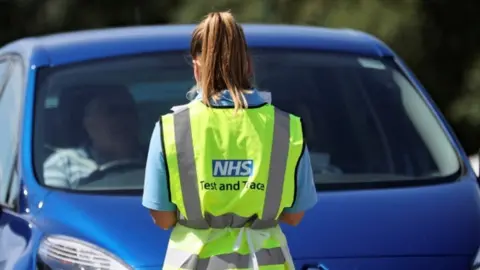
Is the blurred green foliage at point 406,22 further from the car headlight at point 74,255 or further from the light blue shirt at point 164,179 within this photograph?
the light blue shirt at point 164,179

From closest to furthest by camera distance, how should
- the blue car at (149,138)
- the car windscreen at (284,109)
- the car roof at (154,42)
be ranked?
the blue car at (149,138), the car windscreen at (284,109), the car roof at (154,42)

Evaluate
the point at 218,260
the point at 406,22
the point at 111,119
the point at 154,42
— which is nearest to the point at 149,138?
the point at 111,119

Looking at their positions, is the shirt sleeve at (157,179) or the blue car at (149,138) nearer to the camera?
the shirt sleeve at (157,179)

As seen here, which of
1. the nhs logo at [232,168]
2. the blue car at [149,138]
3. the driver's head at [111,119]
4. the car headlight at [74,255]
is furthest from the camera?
the driver's head at [111,119]

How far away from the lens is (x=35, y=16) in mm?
26953

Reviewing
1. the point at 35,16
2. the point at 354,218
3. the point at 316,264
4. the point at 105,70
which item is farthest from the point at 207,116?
the point at 35,16

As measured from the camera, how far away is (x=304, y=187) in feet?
10.5

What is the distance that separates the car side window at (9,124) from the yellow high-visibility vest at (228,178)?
59.7 inches

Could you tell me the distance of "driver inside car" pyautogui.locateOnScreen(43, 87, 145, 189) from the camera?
4.60 m

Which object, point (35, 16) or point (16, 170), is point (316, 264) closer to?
point (16, 170)

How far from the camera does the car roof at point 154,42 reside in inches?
200

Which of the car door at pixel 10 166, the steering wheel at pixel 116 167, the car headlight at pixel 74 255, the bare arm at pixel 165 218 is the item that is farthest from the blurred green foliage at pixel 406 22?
the bare arm at pixel 165 218

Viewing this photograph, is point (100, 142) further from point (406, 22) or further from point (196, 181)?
point (406, 22)

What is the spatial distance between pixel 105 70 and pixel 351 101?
1.01 meters
